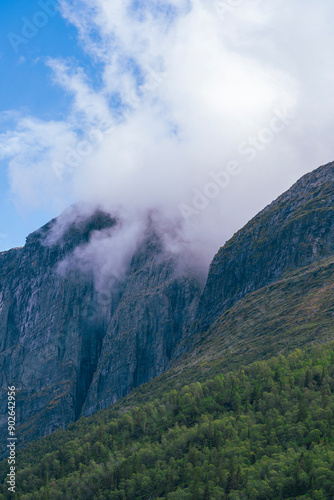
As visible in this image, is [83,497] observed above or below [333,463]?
above

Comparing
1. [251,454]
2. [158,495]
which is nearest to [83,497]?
[158,495]

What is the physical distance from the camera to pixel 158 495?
162500 millimetres

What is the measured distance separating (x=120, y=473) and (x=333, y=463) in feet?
246

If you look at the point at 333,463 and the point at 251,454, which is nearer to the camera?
the point at 333,463

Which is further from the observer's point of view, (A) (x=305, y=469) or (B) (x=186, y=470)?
(B) (x=186, y=470)

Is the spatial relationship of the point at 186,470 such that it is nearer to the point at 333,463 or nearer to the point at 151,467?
the point at 151,467

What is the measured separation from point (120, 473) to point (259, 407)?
54.8m

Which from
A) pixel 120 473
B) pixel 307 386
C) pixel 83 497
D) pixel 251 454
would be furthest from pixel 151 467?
pixel 307 386

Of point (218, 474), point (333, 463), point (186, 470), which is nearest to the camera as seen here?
point (333, 463)

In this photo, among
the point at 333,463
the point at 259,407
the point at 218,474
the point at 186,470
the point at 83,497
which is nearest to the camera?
the point at 333,463

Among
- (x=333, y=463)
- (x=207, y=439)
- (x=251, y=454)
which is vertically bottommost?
(x=333, y=463)

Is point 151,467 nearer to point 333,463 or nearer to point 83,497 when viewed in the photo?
point 83,497

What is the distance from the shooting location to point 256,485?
142500 mm

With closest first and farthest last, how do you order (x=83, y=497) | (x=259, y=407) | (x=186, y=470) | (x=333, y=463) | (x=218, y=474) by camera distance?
(x=333, y=463) → (x=218, y=474) → (x=186, y=470) → (x=83, y=497) → (x=259, y=407)
